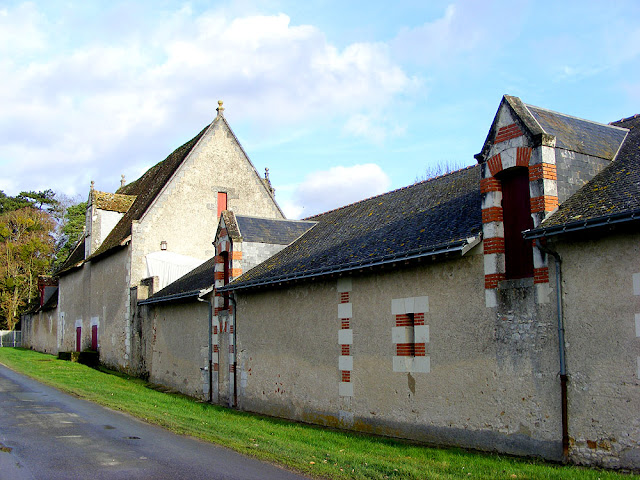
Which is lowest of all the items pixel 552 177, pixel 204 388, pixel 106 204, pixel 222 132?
pixel 204 388

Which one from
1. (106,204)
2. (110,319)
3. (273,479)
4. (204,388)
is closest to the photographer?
(273,479)

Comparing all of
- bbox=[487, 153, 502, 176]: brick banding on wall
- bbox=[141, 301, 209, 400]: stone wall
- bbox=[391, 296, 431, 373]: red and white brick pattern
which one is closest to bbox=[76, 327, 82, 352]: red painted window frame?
bbox=[141, 301, 209, 400]: stone wall

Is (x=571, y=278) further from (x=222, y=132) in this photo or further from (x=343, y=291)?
(x=222, y=132)

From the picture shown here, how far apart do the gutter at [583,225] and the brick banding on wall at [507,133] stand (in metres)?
1.90

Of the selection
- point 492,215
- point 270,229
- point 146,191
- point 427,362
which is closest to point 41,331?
point 146,191

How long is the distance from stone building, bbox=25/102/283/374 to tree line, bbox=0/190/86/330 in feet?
62.6

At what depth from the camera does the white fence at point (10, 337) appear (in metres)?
49.7

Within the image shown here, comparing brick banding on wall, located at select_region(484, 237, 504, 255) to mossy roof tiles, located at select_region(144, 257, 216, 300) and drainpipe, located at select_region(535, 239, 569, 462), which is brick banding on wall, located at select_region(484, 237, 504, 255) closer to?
drainpipe, located at select_region(535, 239, 569, 462)

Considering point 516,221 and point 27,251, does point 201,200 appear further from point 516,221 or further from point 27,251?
point 27,251

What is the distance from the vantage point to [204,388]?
60.8 feet

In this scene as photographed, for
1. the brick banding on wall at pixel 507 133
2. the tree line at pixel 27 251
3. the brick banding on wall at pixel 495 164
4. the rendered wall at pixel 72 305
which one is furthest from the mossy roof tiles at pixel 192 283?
the tree line at pixel 27 251

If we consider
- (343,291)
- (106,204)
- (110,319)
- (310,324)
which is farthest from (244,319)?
(106,204)

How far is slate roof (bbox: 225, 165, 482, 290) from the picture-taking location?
11195mm

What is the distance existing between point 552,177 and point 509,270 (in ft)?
5.23
